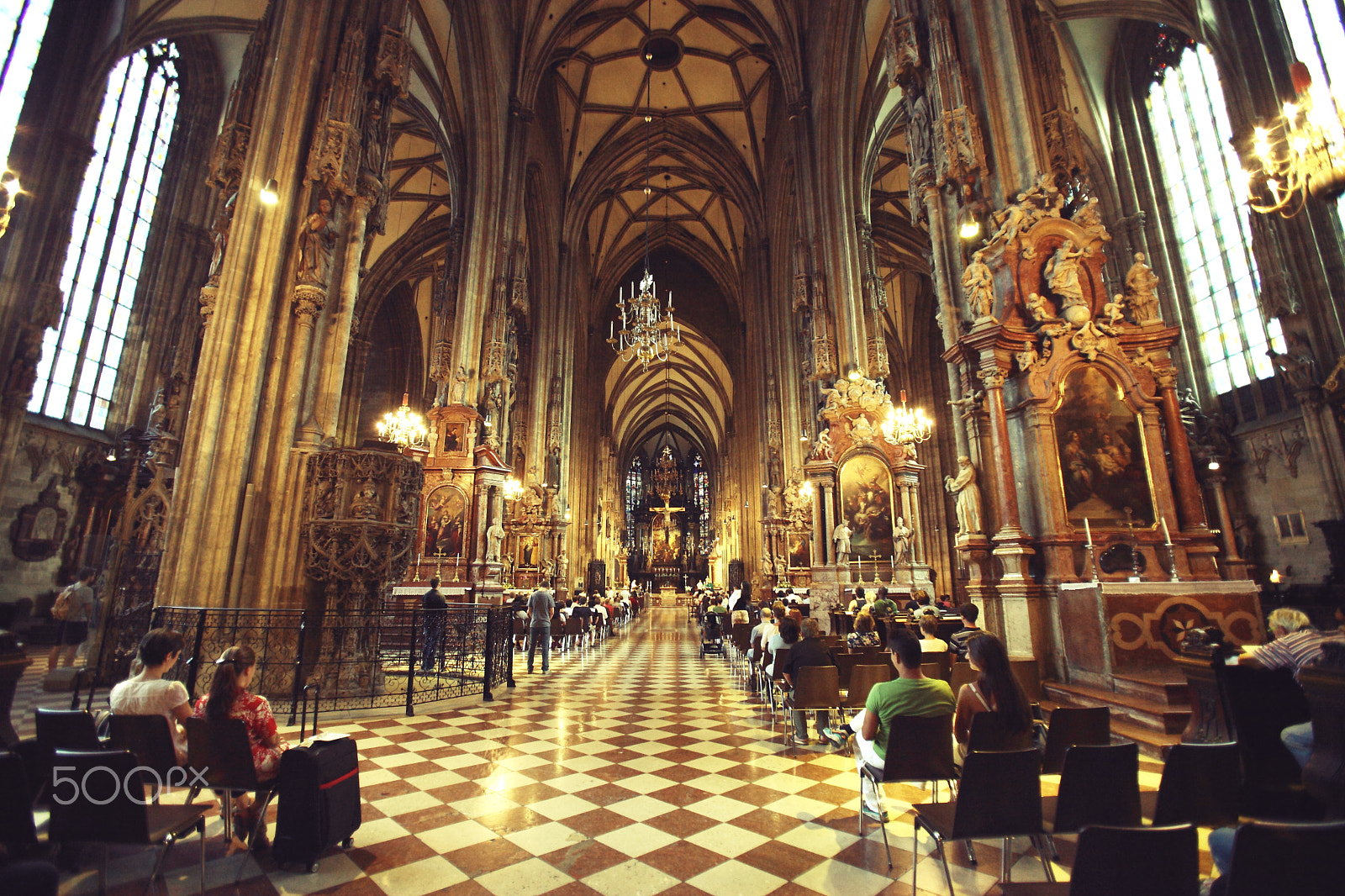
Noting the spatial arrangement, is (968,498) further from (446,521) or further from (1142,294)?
Result: (446,521)

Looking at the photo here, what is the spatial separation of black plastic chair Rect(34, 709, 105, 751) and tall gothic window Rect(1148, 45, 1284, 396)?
18.4m

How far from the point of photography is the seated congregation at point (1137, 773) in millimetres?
1308

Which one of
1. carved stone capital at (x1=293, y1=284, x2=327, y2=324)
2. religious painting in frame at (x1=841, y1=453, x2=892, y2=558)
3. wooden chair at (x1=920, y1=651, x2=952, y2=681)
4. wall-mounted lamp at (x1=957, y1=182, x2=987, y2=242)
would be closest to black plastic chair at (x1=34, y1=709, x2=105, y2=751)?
wooden chair at (x1=920, y1=651, x2=952, y2=681)

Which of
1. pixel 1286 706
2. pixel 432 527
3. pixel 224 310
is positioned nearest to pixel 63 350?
pixel 432 527

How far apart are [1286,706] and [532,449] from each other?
19210mm

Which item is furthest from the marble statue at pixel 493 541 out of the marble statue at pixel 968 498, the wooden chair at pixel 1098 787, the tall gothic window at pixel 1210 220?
the tall gothic window at pixel 1210 220

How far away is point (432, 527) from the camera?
44.1ft

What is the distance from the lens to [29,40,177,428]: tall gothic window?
1307 cm

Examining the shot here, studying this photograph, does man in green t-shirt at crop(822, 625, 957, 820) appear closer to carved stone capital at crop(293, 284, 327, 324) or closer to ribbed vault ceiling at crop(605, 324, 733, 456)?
carved stone capital at crop(293, 284, 327, 324)

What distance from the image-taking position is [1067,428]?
656 cm

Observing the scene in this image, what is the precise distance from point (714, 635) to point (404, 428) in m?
8.32

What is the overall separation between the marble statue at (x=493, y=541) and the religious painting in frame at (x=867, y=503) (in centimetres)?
820

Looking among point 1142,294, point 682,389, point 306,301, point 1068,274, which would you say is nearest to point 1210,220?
point 1142,294

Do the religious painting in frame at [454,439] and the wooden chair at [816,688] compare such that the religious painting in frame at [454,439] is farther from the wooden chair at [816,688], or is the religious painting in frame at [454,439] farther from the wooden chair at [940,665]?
the wooden chair at [940,665]
